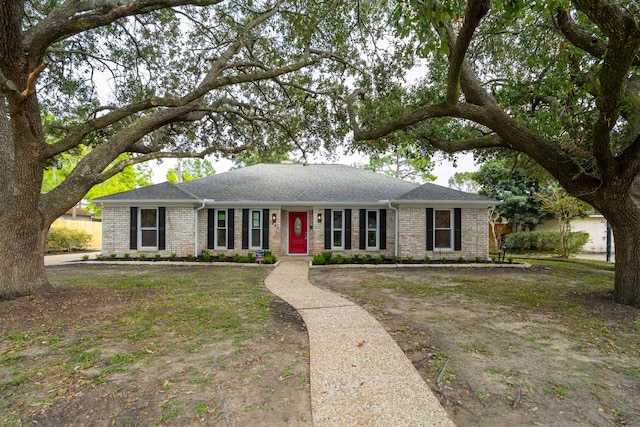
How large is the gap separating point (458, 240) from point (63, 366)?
42.5 ft

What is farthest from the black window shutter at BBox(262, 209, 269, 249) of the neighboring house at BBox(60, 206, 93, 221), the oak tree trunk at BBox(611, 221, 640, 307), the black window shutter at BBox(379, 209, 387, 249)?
the neighboring house at BBox(60, 206, 93, 221)

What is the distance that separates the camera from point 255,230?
45.0 ft

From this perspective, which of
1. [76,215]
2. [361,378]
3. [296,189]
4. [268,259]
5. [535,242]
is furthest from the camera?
[76,215]

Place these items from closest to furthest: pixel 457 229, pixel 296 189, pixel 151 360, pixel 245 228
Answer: pixel 151 360
pixel 457 229
pixel 245 228
pixel 296 189

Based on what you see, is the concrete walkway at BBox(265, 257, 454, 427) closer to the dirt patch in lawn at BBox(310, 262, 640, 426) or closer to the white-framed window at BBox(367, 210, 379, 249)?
the dirt patch in lawn at BBox(310, 262, 640, 426)

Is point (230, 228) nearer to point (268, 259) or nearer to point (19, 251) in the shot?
point (268, 259)

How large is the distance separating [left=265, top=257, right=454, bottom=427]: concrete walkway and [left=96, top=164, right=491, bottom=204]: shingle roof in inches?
344

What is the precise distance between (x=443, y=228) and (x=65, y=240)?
67.3ft

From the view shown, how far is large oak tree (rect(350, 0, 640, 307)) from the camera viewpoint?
414cm

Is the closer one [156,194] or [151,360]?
[151,360]

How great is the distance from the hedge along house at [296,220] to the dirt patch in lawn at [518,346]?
473cm

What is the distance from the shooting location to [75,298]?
6.21m

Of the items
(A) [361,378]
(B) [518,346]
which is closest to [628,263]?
(B) [518,346]

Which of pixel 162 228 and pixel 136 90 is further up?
pixel 136 90
